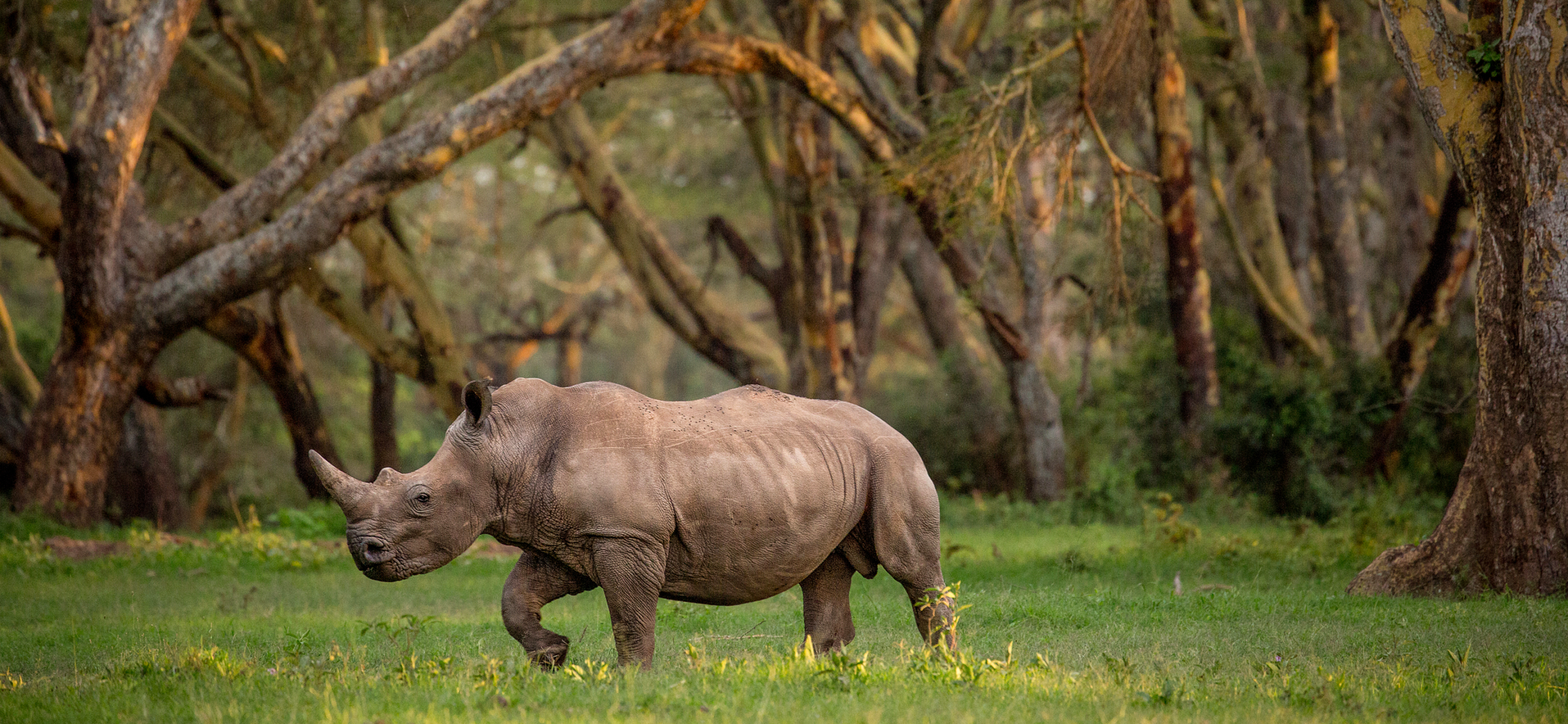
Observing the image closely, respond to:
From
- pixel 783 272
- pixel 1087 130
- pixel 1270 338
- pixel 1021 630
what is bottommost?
pixel 1021 630

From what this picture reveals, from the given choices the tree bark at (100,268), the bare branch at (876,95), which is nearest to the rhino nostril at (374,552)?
the tree bark at (100,268)

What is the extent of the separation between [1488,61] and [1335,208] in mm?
9748

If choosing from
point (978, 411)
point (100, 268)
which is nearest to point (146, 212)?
point (100, 268)

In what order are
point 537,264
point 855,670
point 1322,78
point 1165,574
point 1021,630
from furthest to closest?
point 537,264 < point 1322,78 < point 1165,574 < point 1021,630 < point 855,670

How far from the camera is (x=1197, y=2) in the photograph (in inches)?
714

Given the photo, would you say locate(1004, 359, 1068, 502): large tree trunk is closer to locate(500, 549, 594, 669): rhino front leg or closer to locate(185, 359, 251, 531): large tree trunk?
locate(500, 549, 594, 669): rhino front leg

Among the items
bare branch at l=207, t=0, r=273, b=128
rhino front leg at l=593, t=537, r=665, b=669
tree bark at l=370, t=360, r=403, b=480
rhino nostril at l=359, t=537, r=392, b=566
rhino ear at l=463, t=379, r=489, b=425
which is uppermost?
bare branch at l=207, t=0, r=273, b=128

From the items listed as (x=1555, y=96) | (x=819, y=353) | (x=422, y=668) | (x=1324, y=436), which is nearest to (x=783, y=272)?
(x=819, y=353)

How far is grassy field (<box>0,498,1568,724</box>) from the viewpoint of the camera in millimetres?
5520

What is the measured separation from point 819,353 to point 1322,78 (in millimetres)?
7509

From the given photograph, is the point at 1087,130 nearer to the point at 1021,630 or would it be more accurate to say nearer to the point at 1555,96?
the point at 1555,96

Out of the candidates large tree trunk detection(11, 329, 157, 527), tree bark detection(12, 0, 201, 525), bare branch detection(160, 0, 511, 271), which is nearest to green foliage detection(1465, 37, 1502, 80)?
bare branch detection(160, 0, 511, 271)

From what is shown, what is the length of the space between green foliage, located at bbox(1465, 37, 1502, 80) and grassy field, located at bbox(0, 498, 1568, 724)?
3499 millimetres

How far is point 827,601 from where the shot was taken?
284 inches
